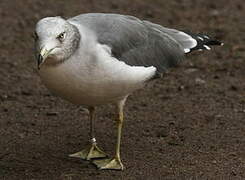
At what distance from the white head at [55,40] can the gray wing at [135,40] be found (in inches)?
11.1

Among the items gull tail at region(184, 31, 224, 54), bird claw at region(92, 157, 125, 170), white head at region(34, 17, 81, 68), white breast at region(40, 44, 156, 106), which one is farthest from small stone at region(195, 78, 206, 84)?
white head at region(34, 17, 81, 68)

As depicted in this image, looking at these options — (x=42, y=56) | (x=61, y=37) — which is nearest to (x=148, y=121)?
(x=61, y=37)

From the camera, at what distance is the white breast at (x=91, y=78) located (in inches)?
188

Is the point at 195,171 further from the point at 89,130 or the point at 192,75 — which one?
the point at 192,75

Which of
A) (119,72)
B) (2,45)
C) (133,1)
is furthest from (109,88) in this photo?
(133,1)

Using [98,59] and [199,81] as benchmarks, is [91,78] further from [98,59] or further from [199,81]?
[199,81]

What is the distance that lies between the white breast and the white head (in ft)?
0.24

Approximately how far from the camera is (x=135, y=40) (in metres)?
5.39

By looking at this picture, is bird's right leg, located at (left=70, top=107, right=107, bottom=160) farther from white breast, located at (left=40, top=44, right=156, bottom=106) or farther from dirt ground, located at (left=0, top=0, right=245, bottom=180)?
white breast, located at (left=40, top=44, right=156, bottom=106)

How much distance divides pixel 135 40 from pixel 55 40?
952 millimetres

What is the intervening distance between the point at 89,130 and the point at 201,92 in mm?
1551

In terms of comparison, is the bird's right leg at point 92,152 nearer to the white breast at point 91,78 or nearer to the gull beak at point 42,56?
the white breast at point 91,78

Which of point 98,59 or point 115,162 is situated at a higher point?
point 98,59

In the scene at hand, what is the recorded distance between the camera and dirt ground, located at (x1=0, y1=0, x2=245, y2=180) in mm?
5352
